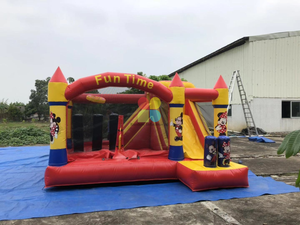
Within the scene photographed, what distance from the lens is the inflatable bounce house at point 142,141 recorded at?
405 centimetres

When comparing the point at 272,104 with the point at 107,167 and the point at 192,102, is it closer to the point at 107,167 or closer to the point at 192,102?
the point at 192,102

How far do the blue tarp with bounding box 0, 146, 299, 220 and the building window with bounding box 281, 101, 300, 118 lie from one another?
30.3 feet

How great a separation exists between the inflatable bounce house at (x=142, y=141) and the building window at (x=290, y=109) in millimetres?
9090

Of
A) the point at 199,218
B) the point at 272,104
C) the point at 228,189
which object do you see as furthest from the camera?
the point at 272,104

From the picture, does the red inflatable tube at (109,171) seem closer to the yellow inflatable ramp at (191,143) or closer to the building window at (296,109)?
the yellow inflatable ramp at (191,143)

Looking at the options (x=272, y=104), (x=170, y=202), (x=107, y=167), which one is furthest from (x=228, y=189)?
(x=272, y=104)

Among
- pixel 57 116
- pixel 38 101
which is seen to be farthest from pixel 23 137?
pixel 38 101

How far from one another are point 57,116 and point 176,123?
89.9 inches

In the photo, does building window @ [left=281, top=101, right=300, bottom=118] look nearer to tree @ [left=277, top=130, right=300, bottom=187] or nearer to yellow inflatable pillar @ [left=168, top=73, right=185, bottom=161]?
yellow inflatable pillar @ [left=168, top=73, right=185, bottom=161]

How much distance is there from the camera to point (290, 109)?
41.0ft

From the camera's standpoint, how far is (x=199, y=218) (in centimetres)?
297

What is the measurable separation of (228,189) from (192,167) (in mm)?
746

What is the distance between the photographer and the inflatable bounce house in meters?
4.05

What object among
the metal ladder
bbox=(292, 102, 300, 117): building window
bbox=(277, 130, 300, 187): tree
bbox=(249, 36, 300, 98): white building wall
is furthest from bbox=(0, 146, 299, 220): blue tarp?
bbox=(292, 102, 300, 117): building window
